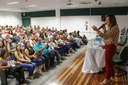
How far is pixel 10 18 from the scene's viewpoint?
1539 cm

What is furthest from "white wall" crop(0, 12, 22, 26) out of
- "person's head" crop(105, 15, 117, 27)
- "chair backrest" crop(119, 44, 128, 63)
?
"person's head" crop(105, 15, 117, 27)

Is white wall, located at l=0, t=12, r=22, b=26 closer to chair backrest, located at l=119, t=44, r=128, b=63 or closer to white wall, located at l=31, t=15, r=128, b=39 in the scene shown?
white wall, located at l=31, t=15, r=128, b=39

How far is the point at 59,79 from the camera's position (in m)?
4.34

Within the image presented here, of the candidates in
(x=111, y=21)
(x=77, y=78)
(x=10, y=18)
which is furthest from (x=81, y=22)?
(x=111, y=21)

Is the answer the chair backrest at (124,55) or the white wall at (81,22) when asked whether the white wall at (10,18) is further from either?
the chair backrest at (124,55)

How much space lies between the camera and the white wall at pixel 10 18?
14.5m

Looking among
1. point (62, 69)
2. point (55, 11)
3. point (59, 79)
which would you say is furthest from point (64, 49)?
point (55, 11)

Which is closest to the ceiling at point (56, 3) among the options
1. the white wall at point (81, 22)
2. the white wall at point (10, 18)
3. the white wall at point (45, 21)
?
the white wall at point (81, 22)

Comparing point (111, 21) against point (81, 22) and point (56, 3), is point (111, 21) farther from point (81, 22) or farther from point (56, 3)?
point (81, 22)

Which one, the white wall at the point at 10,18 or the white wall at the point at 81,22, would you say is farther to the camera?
the white wall at the point at 10,18

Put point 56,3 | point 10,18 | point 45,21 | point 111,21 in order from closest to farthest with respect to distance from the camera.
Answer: point 111,21, point 56,3, point 45,21, point 10,18

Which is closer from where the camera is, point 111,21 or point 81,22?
point 111,21

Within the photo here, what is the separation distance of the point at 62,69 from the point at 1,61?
2140 millimetres

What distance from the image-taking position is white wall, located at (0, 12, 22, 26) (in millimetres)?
14525
